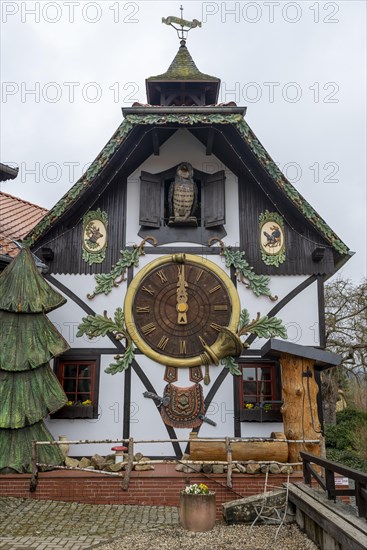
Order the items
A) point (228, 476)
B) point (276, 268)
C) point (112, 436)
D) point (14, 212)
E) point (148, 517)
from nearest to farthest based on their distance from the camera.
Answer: point (148, 517), point (228, 476), point (112, 436), point (276, 268), point (14, 212)

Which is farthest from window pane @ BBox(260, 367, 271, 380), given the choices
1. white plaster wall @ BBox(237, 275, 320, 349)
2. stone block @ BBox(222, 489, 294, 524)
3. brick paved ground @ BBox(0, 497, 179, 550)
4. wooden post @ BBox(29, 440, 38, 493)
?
wooden post @ BBox(29, 440, 38, 493)

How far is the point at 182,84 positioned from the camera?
14320 millimetres

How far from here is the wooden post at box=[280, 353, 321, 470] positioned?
1032 centimetres

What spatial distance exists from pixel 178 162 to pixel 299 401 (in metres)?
6.11

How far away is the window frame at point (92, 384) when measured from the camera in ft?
38.0

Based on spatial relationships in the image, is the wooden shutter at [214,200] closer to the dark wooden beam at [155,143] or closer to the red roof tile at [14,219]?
the dark wooden beam at [155,143]

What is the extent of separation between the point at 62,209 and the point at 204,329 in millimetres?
4099

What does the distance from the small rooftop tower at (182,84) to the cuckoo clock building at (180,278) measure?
1.96 m

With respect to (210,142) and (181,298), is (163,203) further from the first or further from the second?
(181,298)

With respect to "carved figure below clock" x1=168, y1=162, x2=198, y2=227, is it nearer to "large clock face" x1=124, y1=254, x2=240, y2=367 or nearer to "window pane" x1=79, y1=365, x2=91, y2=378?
"large clock face" x1=124, y1=254, x2=240, y2=367

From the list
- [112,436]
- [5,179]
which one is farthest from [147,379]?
[5,179]

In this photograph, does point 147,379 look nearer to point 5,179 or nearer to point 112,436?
point 112,436

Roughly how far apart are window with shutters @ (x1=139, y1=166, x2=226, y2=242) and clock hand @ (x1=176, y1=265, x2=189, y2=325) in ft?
2.85

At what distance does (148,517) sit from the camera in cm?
880
